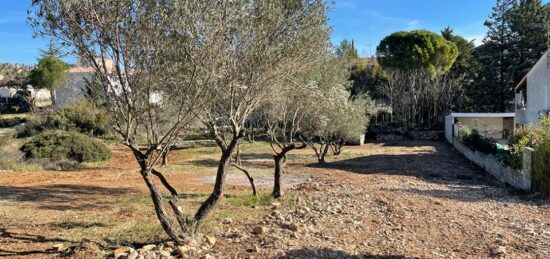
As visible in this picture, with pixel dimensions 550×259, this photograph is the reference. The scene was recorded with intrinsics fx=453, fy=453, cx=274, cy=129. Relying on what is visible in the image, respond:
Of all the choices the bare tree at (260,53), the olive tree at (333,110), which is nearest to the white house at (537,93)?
the olive tree at (333,110)

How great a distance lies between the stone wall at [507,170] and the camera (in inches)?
527

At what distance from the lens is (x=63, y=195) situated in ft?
39.7

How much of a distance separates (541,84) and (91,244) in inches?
990

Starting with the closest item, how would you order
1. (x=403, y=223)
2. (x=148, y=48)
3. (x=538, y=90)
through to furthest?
(x=148, y=48), (x=403, y=223), (x=538, y=90)

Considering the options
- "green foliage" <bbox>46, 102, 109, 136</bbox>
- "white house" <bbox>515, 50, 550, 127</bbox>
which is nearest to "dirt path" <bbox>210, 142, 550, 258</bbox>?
"white house" <bbox>515, 50, 550, 127</bbox>

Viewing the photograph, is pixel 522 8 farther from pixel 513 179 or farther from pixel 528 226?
pixel 528 226

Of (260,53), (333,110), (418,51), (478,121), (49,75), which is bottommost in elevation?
(478,121)

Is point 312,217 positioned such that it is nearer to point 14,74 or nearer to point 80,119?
point 80,119

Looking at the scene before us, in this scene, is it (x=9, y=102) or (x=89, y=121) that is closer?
(x=89, y=121)

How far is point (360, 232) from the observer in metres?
7.85

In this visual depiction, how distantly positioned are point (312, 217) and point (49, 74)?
A: 4253cm

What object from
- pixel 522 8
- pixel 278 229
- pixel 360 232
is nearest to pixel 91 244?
pixel 278 229

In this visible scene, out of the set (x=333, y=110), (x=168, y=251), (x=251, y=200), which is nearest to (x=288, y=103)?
(x=333, y=110)

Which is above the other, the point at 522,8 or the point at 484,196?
the point at 522,8
